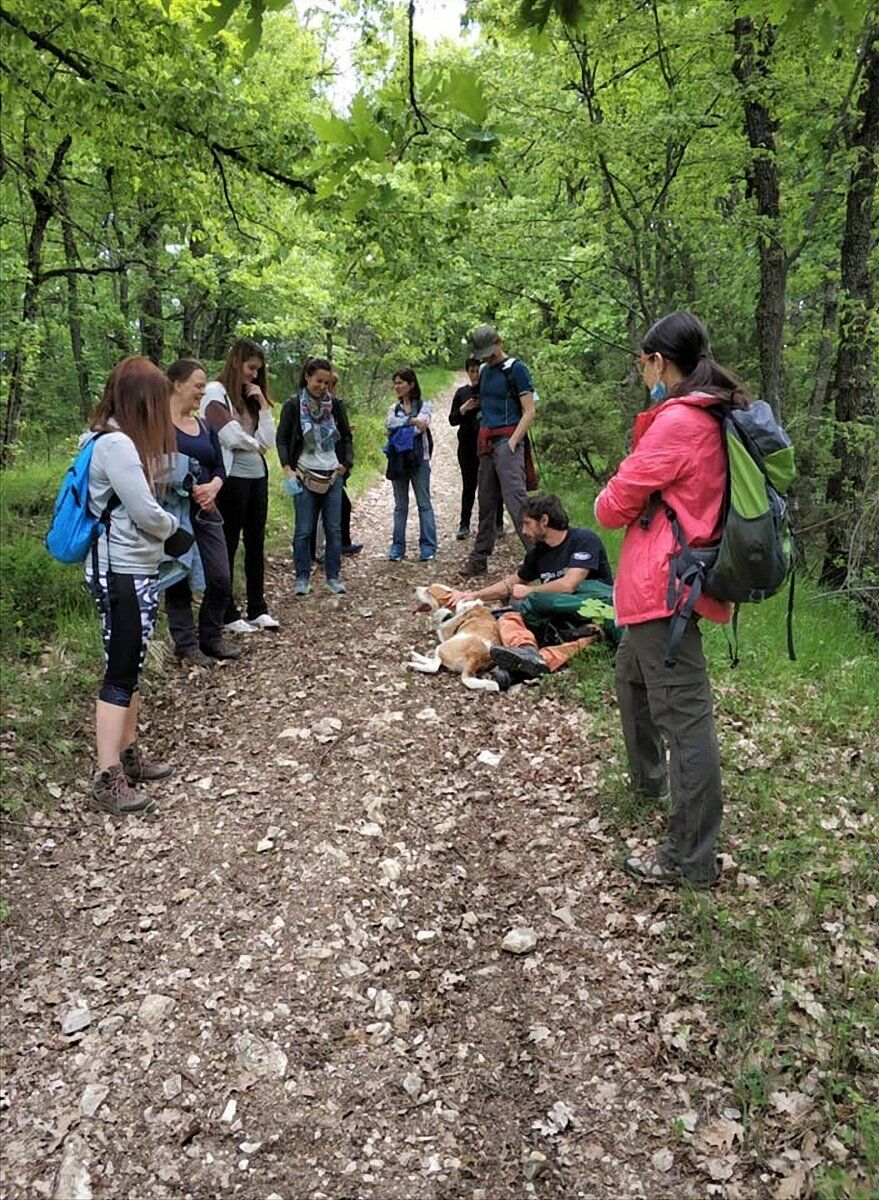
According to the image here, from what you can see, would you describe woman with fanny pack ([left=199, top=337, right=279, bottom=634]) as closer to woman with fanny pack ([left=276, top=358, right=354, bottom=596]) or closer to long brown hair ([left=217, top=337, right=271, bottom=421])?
long brown hair ([left=217, top=337, right=271, bottom=421])

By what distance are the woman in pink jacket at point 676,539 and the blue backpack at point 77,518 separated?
8.34ft

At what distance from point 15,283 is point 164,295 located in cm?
416

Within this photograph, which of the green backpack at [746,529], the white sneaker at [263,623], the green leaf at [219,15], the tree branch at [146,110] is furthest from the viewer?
the white sneaker at [263,623]

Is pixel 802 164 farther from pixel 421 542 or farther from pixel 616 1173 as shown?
pixel 616 1173

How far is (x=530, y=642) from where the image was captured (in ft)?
19.3

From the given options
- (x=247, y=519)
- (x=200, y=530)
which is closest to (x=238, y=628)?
(x=247, y=519)

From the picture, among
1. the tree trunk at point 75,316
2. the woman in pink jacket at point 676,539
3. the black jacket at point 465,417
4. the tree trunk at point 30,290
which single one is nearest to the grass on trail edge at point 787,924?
the woman in pink jacket at point 676,539

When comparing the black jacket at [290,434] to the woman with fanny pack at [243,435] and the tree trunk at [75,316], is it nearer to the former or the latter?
the woman with fanny pack at [243,435]

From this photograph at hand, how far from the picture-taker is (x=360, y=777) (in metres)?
4.59

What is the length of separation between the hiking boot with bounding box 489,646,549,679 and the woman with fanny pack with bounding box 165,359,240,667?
84.4 inches

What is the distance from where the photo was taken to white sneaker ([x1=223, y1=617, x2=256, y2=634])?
6.55 meters

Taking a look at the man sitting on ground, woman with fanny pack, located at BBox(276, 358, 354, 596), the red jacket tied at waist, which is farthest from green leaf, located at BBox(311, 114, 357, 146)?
the red jacket tied at waist

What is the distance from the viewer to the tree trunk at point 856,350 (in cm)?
760

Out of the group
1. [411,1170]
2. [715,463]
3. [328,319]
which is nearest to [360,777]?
[411,1170]
